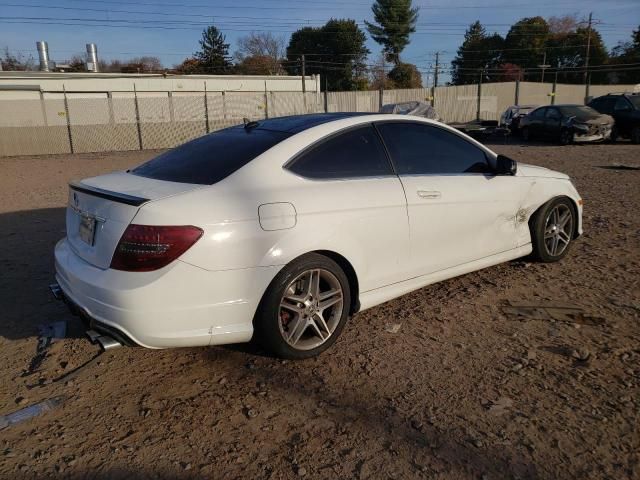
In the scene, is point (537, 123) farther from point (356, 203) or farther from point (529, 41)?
point (529, 41)

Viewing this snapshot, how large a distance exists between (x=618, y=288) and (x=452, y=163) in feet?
5.74

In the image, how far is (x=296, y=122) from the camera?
3.86 meters

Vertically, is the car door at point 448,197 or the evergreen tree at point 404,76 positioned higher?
the evergreen tree at point 404,76

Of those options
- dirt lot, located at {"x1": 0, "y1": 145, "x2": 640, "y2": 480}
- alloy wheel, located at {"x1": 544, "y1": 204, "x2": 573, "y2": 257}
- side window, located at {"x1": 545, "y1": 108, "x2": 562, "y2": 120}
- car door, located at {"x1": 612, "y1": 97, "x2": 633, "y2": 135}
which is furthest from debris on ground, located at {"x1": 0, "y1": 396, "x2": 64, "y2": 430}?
car door, located at {"x1": 612, "y1": 97, "x2": 633, "y2": 135}

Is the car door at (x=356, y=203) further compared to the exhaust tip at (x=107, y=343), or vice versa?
the car door at (x=356, y=203)

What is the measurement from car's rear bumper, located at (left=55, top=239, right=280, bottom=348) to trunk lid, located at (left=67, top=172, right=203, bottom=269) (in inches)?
4.5

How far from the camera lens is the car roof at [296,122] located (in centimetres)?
366

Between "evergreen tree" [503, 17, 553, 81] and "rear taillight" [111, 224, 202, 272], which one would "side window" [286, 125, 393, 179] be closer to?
"rear taillight" [111, 224, 202, 272]

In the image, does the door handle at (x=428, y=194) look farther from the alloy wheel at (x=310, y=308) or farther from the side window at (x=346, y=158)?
the alloy wheel at (x=310, y=308)

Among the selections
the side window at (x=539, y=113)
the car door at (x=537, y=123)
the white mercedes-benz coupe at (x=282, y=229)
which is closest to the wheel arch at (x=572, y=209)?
the white mercedes-benz coupe at (x=282, y=229)

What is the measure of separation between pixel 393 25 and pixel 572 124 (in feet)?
191

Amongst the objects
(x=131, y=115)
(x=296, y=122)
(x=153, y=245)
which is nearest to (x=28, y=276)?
(x=153, y=245)

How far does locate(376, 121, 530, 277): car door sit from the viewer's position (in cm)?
379

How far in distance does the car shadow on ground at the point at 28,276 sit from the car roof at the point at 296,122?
6.65ft
